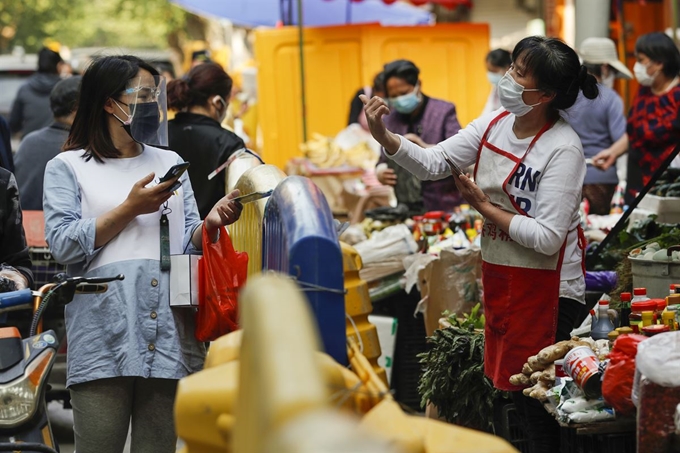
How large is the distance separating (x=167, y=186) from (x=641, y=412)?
1811mm

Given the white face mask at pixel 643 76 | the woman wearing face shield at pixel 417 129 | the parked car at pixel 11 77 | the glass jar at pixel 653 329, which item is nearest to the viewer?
the glass jar at pixel 653 329

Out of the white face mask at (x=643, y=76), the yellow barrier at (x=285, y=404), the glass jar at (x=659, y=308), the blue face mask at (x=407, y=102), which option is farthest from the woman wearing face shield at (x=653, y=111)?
the yellow barrier at (x=285, y=404)

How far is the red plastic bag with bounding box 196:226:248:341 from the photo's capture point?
14.6 feet

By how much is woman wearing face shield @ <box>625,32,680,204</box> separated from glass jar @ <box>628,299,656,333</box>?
13.1 feet

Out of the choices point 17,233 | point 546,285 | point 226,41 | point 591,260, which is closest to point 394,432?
point 546,285

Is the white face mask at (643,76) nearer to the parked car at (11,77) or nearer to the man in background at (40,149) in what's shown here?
the man in background at (40,149)

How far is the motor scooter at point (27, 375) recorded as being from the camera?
3.88 metres

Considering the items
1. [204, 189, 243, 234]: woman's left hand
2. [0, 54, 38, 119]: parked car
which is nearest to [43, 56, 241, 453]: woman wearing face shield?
[204, 189, 243, 234]: woman's left hand

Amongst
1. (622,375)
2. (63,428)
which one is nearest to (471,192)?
(622,375)

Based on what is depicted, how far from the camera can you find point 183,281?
4500 millimetres

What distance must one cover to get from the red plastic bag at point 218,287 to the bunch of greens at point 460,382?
67.3 inches

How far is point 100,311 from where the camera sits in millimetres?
4469

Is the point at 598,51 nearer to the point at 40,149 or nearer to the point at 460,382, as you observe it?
the point at 40,149

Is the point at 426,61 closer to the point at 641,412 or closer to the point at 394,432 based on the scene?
the point at 641,412
